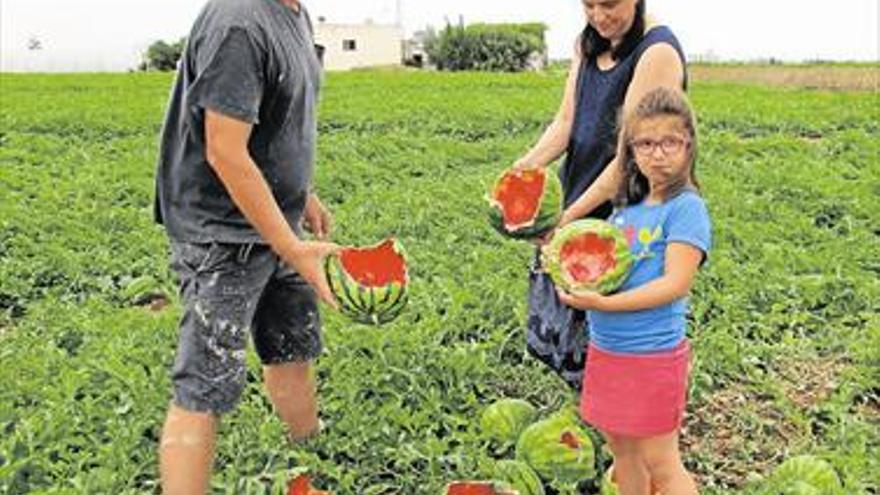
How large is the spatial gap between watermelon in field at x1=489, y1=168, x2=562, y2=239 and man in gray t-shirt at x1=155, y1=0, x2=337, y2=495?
2.01 feet

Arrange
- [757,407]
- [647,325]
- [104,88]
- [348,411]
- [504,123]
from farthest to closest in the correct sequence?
[104,88] → [504,123] → [757,407] → [348,411] → [647,325]

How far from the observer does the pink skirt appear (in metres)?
2.96

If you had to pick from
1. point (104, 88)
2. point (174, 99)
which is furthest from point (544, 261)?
point (104, 88)

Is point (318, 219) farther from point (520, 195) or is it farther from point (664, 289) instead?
point (664, 289)

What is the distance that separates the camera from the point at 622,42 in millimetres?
3338

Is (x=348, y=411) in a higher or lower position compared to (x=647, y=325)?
lower

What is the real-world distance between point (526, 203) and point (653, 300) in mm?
689

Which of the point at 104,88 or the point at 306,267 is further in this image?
the point at 104,88

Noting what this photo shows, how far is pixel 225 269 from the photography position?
10.3ft

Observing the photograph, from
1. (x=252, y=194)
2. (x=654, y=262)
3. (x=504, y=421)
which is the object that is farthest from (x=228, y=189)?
(x=504, y=421)

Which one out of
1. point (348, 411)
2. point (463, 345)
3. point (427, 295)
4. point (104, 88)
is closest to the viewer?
point (348, 411)

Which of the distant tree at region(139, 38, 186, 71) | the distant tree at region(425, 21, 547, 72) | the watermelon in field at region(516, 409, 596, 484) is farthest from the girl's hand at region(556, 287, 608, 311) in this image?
the distant tree at region(139, 38, 186, 71)

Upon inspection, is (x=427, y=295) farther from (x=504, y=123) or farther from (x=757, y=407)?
(x=504, y=123)

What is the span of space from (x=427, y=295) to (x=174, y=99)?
9.34ft
